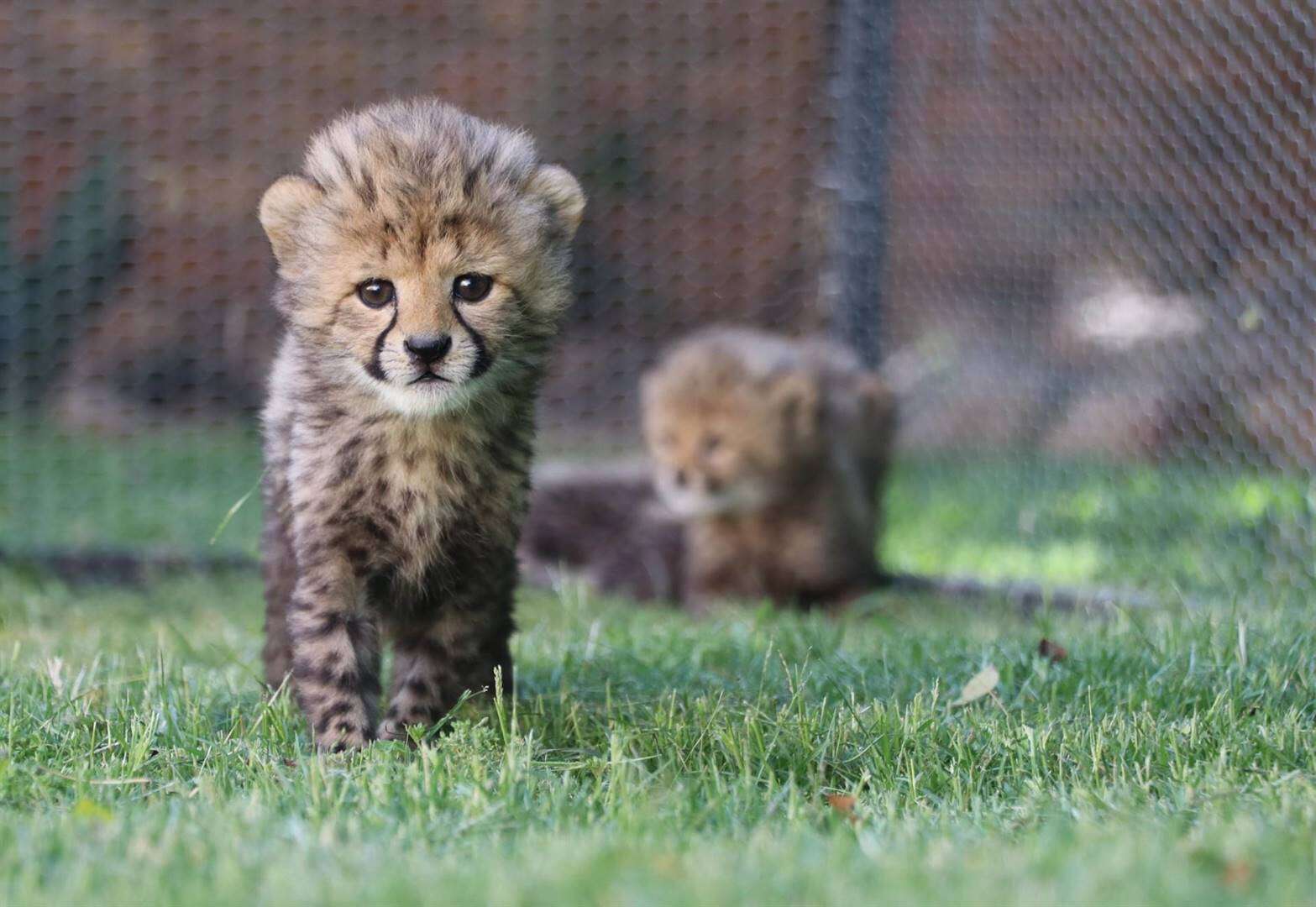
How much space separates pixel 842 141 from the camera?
6172mm

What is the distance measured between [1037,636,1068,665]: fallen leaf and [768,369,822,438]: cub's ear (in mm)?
2077

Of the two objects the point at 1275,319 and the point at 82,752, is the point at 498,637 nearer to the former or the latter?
the point at 82,752

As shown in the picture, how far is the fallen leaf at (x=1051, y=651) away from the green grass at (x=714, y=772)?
6cm

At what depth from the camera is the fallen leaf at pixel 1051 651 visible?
3201 millimetres

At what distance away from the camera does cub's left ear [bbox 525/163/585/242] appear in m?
2.92

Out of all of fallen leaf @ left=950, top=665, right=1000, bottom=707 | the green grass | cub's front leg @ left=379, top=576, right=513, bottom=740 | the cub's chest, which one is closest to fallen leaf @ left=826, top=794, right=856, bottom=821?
the green grass

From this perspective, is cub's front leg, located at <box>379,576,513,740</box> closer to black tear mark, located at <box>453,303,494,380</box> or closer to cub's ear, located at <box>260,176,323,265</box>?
black tear mark, located at <box>453,303,494,380</box>

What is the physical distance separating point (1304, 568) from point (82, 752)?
3.42 metres

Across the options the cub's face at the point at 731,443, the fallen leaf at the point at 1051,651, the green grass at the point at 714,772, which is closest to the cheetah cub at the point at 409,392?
the green grass at the point at 714,772

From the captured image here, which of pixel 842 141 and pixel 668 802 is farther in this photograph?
pixel 842 141

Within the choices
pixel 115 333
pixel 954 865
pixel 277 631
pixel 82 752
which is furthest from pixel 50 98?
pixel 954 865

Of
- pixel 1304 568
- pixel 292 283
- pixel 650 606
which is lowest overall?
pixel 650 606

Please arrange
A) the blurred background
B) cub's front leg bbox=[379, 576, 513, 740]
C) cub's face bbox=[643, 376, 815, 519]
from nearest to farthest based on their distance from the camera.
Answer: cub's front leg bbox=[379, 576, 513, 740], the blurred background, cub's face bbox=[643, 376, 815, 519]

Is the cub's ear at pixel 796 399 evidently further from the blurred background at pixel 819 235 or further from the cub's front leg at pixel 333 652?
the cub's front leg at pixel 333 652
